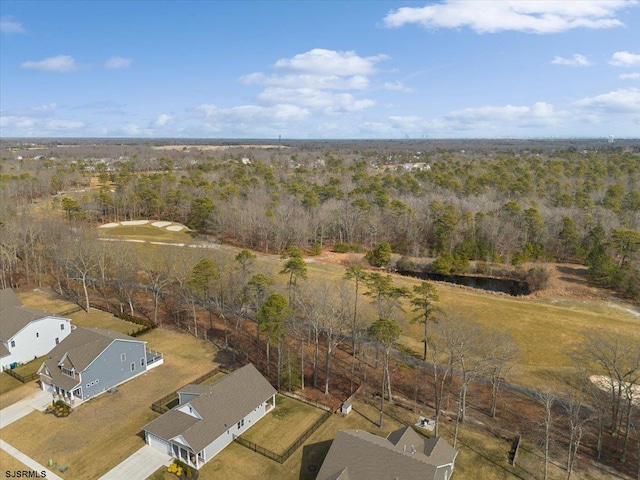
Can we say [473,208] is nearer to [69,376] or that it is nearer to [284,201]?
[284,201]

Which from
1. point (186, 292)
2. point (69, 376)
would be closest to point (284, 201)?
point (186, 292)

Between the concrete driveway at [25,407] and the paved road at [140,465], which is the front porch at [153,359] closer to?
the concrete driveway at [25,407]

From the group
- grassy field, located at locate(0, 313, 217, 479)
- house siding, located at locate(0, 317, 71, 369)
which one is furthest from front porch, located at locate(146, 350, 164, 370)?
house siding, located at locate(0, 317, 71, 369)

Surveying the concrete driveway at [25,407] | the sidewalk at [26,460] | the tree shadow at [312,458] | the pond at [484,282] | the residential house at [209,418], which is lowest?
the pond at [484,282]

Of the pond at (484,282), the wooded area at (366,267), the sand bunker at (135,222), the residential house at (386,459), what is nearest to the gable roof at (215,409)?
the wooded area at (366,267)

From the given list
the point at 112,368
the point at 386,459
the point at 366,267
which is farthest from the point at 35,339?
the point at 366,267
